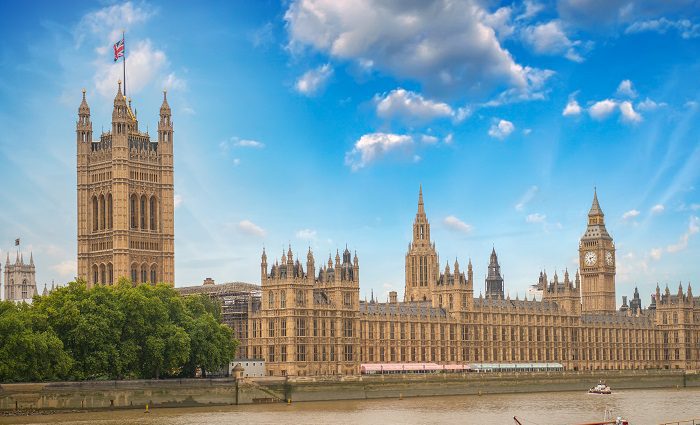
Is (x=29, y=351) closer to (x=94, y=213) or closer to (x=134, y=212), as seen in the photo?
(x=134, y=212)

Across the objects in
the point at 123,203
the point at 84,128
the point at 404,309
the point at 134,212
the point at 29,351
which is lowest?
the point at 29,351

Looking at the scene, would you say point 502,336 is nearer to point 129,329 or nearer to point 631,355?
point 631,355

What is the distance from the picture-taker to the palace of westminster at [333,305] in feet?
416

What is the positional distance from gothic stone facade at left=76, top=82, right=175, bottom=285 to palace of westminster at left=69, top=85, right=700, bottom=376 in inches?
5.0

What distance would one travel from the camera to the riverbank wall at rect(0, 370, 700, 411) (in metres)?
88.7

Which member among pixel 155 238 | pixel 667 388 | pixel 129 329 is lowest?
pixel 667 388

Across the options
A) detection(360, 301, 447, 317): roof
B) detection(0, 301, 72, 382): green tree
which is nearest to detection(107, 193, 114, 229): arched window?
→ detection(360, 301, 447, 317): roof

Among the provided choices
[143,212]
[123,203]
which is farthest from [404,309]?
[123,203]

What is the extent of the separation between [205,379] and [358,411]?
542 inches

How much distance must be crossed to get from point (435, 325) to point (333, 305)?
74.8ft

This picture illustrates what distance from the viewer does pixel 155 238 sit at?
149500 mm

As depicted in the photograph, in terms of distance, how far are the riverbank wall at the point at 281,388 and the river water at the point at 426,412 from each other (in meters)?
1.67

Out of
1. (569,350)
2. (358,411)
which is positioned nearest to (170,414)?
(358,411)

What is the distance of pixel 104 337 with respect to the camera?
95625 millimetres
